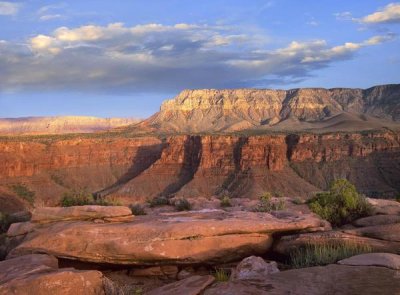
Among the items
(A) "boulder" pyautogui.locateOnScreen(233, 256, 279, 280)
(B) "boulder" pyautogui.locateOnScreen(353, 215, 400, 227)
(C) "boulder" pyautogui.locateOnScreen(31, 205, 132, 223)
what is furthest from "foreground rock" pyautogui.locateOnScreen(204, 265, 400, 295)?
(B) "boulder" pyautogui.locateOnScreen(353, 215, 400, 227)

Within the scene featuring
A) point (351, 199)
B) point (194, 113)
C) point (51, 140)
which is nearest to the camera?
point (351, 199)

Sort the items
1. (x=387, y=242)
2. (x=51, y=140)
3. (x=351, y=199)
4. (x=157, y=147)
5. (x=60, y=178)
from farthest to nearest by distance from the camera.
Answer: (x=157, y=147) < (x=51, y=140) < (x=60, y=178) < (x=351, y=199) < (x=387, y=242)

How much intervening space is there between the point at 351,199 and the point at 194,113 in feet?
487

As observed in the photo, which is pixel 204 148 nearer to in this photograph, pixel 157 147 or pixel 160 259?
pixel 157 147

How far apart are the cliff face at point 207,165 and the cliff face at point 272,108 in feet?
170

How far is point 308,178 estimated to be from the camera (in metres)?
71.5

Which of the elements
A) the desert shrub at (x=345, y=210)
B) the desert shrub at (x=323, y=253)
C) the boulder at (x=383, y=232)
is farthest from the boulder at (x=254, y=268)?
the desert shrub at (x=345, y=210)

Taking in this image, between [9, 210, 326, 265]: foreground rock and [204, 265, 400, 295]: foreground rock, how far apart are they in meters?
3.39

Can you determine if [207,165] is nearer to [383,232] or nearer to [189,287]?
[383,232]

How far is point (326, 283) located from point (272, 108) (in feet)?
513

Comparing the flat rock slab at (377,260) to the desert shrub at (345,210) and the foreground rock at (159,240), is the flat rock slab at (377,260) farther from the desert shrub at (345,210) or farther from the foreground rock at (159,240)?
the desert shrub at (345,210)

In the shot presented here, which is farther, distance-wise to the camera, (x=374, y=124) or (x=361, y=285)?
(x=374, y=124)

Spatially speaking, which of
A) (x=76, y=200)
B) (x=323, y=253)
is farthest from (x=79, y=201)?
(x=323, y=253)

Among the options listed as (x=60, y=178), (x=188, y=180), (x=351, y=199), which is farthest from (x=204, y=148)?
(x=351, y=199)
